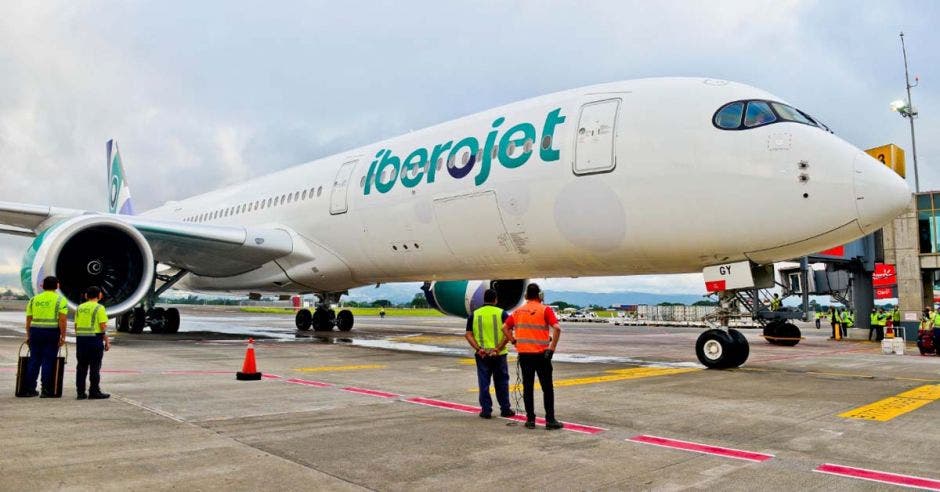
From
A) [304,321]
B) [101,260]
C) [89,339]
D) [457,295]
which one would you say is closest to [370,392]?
[89,339]

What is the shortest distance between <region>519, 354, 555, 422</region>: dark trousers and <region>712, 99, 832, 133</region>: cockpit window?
4806 mm

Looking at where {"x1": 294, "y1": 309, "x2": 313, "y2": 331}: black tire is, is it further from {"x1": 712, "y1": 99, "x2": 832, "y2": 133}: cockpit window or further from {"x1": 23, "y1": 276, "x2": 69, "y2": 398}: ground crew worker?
{"x1": 712, "y1": 99, "x2": 832, "y2": 133}: cockpit window

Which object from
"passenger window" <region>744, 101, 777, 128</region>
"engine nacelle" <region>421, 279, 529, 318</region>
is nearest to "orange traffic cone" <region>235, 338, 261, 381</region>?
"passenger window" <region>744, 101, 777, 128</region>

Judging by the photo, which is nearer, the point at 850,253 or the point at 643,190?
the point at 643,190

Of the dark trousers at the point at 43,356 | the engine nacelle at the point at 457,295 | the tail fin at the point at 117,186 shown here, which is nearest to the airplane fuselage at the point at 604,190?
the engine nacelle at the point at 457,295

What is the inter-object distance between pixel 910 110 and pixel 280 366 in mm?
30148

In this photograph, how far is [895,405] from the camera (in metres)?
6.45

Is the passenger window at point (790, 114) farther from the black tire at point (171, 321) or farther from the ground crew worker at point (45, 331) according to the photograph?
the black tire at point (171, 321)

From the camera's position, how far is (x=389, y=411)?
5730 millimetres

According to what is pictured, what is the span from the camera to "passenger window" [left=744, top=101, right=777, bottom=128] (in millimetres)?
8453

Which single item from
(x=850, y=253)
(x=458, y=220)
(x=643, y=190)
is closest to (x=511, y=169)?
(x=458, y=220)

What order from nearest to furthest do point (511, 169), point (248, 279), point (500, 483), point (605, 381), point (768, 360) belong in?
point (500, 483) < point (605, 381) < point (511, 169) < point (768, 360) < point (248, 279)

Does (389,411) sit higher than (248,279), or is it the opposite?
(248,279)

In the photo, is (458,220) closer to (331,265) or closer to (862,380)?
(331,265)
